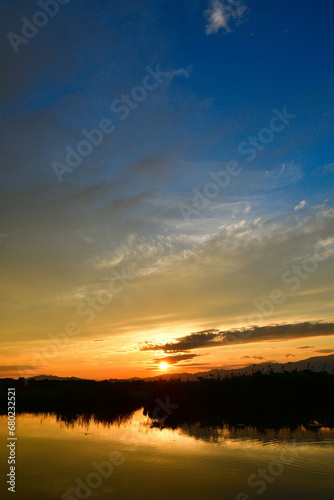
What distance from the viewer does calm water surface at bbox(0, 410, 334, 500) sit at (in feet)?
36.5

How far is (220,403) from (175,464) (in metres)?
18.7

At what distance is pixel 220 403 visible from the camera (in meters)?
31.9

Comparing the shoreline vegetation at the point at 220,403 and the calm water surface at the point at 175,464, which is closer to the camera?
the calm water surface at the point at 175,464

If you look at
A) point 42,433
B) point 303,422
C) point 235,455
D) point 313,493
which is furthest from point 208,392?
point 313,493

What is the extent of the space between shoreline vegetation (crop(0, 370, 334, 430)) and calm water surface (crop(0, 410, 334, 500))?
3.86 metres

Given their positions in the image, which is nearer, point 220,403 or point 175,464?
point 175,464

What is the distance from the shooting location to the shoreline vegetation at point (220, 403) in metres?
25.0

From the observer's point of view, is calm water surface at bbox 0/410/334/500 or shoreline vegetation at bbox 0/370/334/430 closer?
calm water surface at bbox 0/410/334/500

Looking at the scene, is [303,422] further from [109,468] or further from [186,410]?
[109,468]

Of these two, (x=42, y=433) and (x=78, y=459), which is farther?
(x=42, y=433)

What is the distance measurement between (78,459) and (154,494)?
5.33 m

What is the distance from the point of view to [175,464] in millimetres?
14211

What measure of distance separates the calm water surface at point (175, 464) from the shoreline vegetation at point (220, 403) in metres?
3.86

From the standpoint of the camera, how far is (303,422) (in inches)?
906
